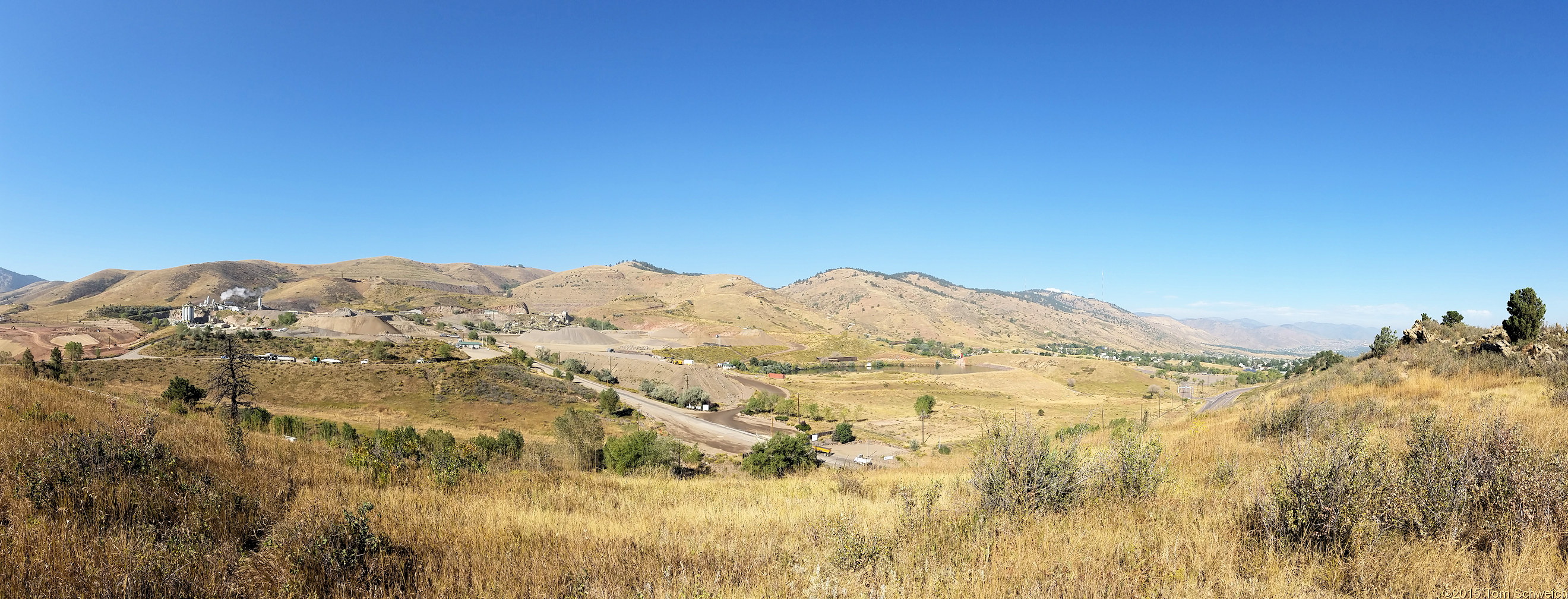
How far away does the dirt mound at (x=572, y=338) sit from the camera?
122 m

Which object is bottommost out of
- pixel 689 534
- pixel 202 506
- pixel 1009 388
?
pixel 1009 388

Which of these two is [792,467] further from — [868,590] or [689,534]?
[868,590]

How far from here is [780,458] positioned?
106ft

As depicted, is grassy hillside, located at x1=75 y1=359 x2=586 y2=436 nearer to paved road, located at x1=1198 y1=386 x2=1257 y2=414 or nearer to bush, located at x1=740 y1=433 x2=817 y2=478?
bush, located at x1=740 y1=433 x2=817 y2=478

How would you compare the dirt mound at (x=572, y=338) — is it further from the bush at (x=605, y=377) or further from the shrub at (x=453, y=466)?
the shrub at (x=453, y=466)

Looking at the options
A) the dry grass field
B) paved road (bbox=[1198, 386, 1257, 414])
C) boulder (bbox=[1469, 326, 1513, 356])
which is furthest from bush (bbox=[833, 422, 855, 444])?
the dry grass field

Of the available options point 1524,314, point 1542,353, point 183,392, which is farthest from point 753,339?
point 1542,353

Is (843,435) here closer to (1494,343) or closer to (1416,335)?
(1416,335)

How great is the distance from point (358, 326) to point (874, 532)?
133m

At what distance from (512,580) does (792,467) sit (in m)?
28.8

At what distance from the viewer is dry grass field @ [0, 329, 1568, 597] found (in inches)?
158

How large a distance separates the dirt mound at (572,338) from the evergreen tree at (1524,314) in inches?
4817

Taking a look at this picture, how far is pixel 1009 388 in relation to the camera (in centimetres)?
10038

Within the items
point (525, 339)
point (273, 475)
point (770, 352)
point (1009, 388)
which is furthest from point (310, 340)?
point (1009, 388)
